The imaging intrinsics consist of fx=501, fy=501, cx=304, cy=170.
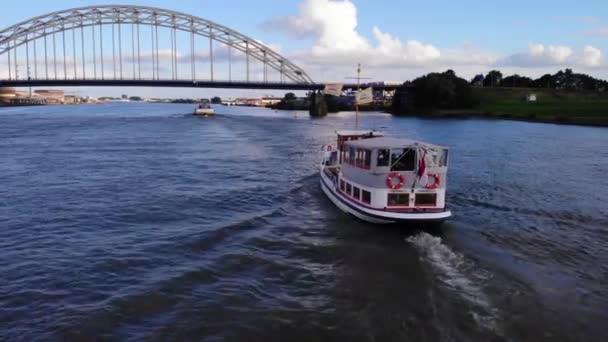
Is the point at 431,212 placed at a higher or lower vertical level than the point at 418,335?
higher

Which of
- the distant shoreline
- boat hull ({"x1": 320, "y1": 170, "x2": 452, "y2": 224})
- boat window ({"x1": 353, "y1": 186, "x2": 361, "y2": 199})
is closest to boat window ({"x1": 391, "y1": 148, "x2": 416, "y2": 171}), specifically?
boat hull ({"x1": 320, "y1": 170, "x2": 452, "y2": 224})

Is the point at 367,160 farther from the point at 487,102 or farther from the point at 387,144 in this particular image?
the point at 487,102

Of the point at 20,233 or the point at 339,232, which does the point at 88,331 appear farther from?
the point at 339,232

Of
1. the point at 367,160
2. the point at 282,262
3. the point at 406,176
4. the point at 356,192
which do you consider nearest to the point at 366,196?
the point at 356,192

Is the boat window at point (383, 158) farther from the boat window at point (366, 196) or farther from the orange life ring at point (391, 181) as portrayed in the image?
the boat window at point (366, 196)

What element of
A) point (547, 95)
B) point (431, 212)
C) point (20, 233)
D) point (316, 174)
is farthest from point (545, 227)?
point (547, 95)
